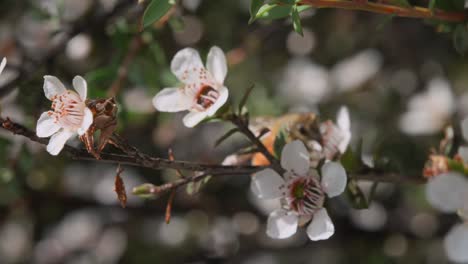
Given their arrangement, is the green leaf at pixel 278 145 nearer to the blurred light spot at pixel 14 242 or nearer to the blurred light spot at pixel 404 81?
the blurred light spot at pixel 404 81

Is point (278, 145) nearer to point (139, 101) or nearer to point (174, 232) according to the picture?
point (139, 101)

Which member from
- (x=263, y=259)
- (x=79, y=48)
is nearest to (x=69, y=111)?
(x=79, y=48)

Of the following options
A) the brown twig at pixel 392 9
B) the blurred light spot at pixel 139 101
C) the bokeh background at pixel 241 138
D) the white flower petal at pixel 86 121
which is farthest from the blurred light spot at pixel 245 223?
the white flower petal at pixel 86 121

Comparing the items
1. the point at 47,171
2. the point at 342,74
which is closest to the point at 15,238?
the point at 47,171

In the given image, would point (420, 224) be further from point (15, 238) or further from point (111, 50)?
point (15, 238)

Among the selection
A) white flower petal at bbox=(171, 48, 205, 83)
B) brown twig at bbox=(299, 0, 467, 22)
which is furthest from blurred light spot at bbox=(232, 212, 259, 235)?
brown twig at bbox=(299, 0, 467, 22)
